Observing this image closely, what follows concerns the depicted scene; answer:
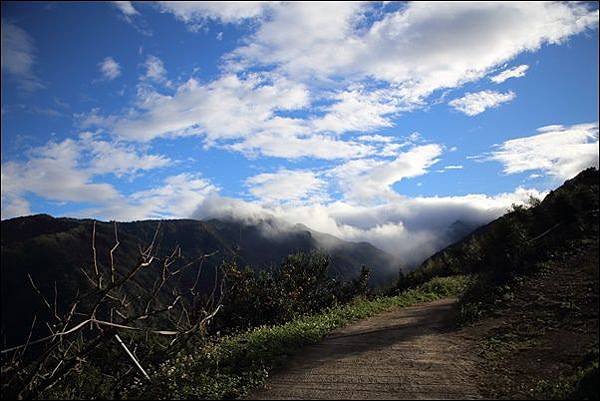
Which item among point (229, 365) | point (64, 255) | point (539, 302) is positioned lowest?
point (539, 302)

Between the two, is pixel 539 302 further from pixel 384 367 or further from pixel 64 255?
pixel 64 255

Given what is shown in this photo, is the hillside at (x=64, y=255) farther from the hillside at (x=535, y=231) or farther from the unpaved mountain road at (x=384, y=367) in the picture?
the hillside at (x=535, y=231)

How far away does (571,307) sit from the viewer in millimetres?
10289

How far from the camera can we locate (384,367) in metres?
8.13

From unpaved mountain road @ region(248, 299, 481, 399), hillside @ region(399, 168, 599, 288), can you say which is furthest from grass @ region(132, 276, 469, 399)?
hillside @ region(399, 168, 599, 288)

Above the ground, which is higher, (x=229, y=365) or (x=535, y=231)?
(x=535, y=231)

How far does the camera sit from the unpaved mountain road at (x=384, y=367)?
22.5 feet

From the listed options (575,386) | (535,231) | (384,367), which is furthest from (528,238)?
(575,386)

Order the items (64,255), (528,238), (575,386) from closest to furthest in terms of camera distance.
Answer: (575,386), (528,238), (64,255)

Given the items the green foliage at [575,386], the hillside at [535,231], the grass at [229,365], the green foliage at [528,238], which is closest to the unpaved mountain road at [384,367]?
the grass at [229,365]

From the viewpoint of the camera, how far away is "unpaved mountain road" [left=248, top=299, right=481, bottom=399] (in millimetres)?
6855

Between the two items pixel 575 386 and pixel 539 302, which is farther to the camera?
pixel 539 302

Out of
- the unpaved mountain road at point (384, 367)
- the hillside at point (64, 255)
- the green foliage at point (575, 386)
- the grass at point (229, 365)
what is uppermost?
the hillside at point (64, 255)

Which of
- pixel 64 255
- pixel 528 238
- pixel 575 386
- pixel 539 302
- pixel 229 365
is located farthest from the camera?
pixel 64 255
